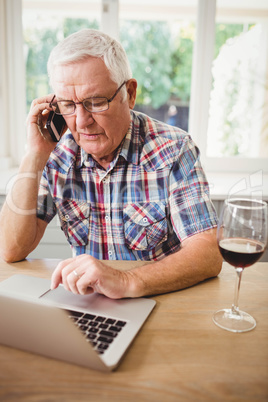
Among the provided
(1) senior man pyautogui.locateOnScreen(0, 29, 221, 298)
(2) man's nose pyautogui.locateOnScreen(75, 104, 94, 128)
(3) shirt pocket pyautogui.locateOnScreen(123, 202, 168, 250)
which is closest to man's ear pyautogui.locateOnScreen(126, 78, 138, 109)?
(1) senior man pyautogui.locateOnScreen(0, 29, 221, 298)

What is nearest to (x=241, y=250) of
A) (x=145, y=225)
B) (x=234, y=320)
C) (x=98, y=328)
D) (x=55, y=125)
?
(x=234, y=320)

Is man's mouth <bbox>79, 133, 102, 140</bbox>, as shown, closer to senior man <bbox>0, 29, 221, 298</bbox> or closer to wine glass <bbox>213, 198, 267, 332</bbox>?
senior man <bbox>0, 29, 221, 298</bbox>

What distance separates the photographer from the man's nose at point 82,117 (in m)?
1.17

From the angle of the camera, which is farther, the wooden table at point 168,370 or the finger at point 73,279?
the finger at point 73,279

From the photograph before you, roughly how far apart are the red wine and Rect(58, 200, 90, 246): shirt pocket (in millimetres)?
722

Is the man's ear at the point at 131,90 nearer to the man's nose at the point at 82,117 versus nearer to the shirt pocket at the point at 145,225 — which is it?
the man's nose at the point at 82,117

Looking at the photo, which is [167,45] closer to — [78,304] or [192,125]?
[192,125]

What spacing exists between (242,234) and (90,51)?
2.51ft

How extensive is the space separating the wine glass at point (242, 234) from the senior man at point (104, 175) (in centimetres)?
29

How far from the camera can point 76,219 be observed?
1344 mm

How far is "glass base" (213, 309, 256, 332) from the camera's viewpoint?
715 millimetres

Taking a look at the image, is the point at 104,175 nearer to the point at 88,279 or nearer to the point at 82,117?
the point at 82,117

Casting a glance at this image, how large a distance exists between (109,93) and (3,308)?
80 cm

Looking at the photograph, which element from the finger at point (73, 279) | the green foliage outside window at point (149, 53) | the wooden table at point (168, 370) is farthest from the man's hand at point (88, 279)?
the green foliage outside window at point (149, 53)
